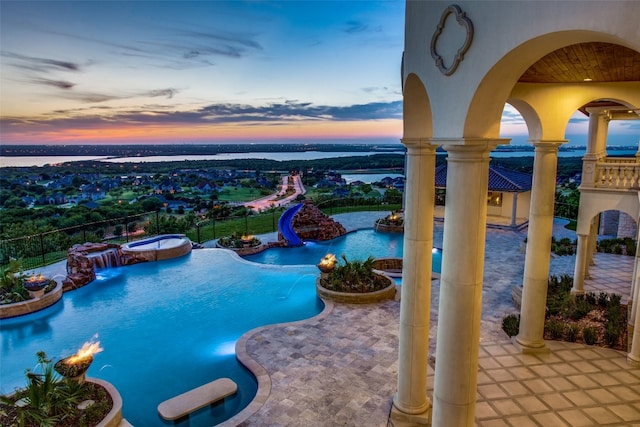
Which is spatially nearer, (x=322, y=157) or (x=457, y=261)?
(x=457, y=261)

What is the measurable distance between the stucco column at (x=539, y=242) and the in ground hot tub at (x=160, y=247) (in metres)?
15.5

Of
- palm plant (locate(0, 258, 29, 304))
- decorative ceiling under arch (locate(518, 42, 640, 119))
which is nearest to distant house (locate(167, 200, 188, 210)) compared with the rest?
palm plant (locate(0, 258, 29, 304))

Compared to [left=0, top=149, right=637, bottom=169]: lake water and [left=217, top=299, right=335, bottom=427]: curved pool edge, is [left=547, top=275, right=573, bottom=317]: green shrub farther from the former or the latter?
[left=0, top=149, right=637, bottom=169]: lake water

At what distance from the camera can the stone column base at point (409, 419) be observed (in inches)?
252

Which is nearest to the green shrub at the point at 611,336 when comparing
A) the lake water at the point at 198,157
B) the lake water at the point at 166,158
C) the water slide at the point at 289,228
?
the water slide at the point at 289,228

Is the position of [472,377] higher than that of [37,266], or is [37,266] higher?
[472,377]

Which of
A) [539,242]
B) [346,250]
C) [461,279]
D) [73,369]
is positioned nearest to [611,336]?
[539,242]

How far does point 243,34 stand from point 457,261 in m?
26.1

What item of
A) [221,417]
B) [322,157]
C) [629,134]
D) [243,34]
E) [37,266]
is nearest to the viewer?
[221,417]

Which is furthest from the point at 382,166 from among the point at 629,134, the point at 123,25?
the point at 123,25

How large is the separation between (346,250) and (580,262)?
11229 mm

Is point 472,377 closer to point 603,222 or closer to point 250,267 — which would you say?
point 250,267

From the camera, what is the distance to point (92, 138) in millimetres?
37406

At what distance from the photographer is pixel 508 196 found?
84.9 feet
